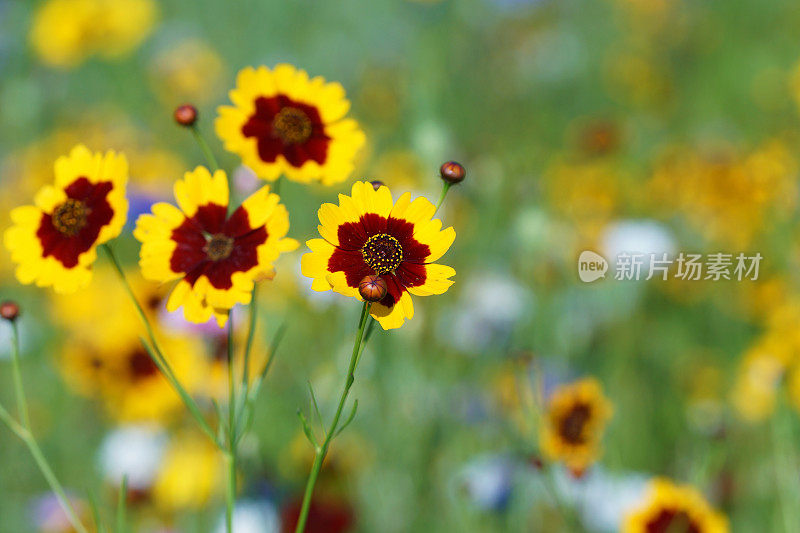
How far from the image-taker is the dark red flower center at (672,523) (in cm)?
100

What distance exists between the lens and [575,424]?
3.50 feet

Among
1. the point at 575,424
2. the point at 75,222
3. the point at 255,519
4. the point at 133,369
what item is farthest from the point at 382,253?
the point at 133,369

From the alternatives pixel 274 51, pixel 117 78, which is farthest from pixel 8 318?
pixel 274 51

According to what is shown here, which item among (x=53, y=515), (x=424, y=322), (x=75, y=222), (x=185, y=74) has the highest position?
(x=185, y=74)

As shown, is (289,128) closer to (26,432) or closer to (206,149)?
(206,149)

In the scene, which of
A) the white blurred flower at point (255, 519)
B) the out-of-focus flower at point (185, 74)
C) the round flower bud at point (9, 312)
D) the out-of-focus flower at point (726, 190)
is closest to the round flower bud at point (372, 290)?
the round flower bud at point (9, 312)

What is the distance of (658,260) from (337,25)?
2.95m

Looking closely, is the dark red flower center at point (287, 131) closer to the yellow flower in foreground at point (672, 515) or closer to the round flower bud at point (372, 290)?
the round flower bud at point (372, 290)

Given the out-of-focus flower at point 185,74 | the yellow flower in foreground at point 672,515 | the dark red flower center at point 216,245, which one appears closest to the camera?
the dark red flower center at point 216,245

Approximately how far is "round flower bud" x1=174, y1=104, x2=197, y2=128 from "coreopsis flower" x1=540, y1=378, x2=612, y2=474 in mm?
633

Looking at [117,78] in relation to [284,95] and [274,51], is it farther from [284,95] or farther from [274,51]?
[284,95]

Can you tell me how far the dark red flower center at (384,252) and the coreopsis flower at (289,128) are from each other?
0.39ft

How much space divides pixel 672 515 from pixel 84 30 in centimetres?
290

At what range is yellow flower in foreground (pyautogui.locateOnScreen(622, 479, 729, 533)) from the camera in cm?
99
